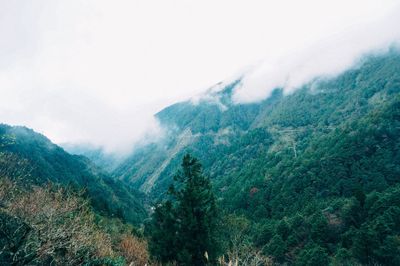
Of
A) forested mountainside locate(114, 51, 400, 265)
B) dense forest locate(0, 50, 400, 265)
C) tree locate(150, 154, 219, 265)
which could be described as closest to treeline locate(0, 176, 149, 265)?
dense forest locate(0, 50, 400, 265)

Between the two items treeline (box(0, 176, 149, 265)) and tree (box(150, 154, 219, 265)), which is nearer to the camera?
treeline (box(0, 176, 149, 265))

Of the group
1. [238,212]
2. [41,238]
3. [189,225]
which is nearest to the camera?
[41,238]

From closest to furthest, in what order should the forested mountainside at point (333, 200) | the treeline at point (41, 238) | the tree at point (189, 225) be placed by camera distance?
the treeline at point (41, 238) < the tree at point (189, 225) < the forested mountainside at point (333, 200)

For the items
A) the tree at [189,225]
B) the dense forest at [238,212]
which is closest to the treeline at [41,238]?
the dense forest at [238,212]

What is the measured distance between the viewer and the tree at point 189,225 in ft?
108

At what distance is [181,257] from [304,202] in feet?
311

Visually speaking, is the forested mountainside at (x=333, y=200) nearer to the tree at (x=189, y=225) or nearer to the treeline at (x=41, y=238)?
the tree at (x=189, y=225)

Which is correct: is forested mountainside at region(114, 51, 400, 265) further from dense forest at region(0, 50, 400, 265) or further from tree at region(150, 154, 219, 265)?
tree at region(150, 154, 219, 265)

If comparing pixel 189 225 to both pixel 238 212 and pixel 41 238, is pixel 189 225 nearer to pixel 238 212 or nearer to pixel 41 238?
pixel 41 238

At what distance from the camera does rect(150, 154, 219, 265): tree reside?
33.0 metres

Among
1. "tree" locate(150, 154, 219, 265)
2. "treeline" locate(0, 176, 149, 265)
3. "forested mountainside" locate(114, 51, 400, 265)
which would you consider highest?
"treeline" locate(0, 176, 149, 265)

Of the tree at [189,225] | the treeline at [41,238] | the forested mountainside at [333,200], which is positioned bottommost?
the forested mountainside at [333,200]

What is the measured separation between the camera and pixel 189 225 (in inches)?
1334

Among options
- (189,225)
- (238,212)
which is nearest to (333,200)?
(238,212)
